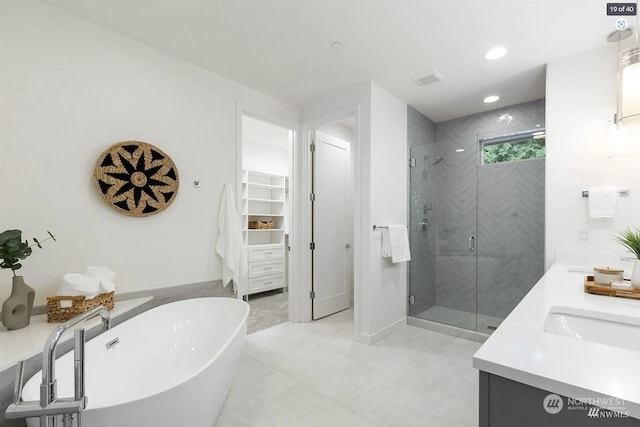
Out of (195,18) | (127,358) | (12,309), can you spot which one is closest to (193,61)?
(195,18)

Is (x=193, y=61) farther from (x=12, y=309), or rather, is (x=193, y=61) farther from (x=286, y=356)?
(x=286, y=356)

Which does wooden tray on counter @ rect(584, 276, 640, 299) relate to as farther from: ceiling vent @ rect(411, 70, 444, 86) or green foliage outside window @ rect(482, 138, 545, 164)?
green foliage outside window @ rect(482, 138, 545, 164)

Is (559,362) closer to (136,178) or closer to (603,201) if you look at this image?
(603,201)

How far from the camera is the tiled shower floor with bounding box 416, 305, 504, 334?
3190 millimetres

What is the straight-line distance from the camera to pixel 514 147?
11.6 feet

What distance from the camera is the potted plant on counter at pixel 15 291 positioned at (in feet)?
5.04

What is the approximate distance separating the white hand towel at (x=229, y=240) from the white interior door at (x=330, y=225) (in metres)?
1.13

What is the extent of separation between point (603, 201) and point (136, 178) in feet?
12.0

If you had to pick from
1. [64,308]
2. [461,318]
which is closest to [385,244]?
[461,318]

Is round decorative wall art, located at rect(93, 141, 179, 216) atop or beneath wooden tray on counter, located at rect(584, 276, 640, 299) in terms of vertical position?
atop

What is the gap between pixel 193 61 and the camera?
2615 mm

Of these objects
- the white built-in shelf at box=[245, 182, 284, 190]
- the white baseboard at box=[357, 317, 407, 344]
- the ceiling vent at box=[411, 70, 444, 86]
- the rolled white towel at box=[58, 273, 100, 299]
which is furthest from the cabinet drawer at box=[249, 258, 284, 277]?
the ceiling vent at box=[411, 70, 444, 86]

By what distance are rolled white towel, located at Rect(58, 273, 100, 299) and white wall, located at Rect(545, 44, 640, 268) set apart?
11.4 feet

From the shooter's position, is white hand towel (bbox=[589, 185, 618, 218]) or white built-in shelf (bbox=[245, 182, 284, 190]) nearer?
white hand towel (bbox=[589, 185, 618, 218])
